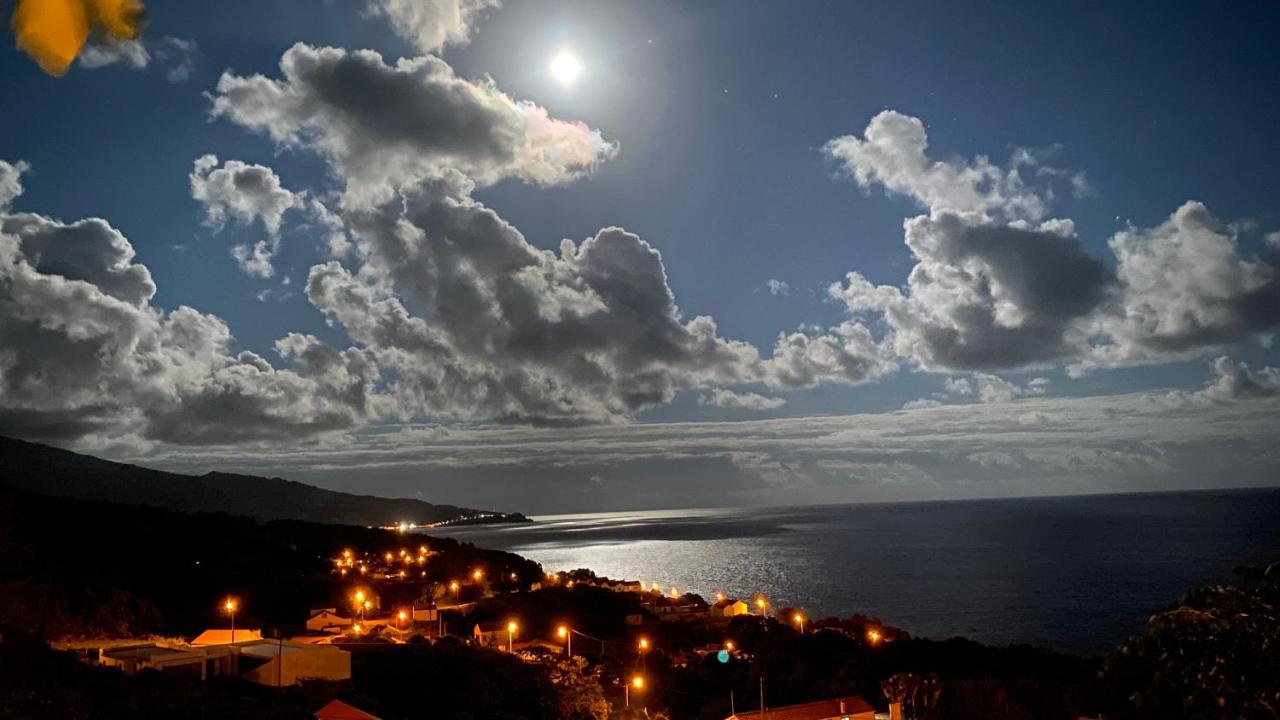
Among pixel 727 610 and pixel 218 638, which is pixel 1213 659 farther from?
pixel 727 610

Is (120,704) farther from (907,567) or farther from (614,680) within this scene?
(907,567)

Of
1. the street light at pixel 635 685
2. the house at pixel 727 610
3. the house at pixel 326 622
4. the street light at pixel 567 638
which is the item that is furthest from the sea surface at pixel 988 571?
the house at pixel 326 622

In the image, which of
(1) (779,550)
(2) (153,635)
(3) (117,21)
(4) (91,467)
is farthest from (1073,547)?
(4) (91,467)

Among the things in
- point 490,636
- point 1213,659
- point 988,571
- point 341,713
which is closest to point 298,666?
point 341,713

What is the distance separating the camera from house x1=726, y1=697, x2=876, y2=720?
2159cm

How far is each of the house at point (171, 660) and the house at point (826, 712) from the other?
52.1ft

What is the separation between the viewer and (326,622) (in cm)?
4144

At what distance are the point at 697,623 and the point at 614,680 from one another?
1715cm

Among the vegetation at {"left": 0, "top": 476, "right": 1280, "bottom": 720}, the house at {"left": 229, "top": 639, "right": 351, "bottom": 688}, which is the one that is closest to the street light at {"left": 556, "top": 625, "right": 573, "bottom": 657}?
the vegetation at {"left": 0, "top": 476, "right": 1280, "bottom": 720}

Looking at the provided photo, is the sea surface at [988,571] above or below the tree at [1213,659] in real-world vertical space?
below

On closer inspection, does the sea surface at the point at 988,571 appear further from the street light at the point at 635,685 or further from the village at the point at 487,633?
the street light at the point at 635,685

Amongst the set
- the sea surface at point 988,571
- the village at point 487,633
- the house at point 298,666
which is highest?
the house at point 298,666

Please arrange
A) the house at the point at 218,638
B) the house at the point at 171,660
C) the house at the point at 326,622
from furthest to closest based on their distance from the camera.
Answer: the house at the point at 326,622, the house at the point at 218,638, the house at the point at 171,660

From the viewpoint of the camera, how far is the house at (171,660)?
945 inches
